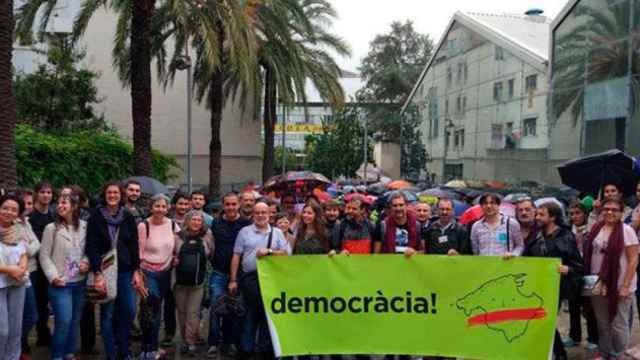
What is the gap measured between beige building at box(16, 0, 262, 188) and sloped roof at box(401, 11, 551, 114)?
1276 cm

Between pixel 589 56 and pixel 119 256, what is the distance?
18132 mm

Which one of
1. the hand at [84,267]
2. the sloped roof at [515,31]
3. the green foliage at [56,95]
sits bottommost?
the hand at [84,267]

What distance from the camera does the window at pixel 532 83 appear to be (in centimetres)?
2528

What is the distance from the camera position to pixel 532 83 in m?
25.6

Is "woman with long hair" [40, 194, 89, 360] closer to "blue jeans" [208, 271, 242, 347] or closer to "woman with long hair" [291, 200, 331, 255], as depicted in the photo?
"blue jeans" [208, 271, 242, 347]

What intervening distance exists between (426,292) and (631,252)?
1885mm

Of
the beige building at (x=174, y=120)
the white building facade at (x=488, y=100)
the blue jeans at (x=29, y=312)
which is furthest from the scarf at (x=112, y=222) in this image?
Result: the beige building at (x=174, y=120)

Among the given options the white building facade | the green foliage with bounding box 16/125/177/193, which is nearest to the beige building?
the white building facade

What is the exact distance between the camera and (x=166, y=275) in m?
6.59

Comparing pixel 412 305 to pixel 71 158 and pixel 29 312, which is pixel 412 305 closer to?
pixel 29 312

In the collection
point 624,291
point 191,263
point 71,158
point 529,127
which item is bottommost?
point 624,291

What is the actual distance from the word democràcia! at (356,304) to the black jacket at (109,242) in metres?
1.36

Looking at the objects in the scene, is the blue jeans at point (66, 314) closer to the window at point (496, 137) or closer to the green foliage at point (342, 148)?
the window at point (496, 137)

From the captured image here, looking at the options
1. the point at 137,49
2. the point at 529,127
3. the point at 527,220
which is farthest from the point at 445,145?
the point at 527,220
